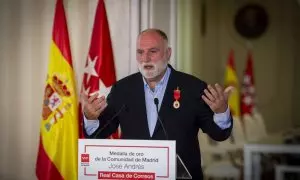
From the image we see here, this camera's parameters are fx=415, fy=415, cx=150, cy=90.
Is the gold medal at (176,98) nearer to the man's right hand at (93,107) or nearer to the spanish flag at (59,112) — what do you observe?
the man's right hand at (93,107)

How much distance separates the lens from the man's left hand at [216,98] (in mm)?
2266

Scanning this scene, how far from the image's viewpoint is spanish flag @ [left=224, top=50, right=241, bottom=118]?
2.48 meters

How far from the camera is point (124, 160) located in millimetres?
2258

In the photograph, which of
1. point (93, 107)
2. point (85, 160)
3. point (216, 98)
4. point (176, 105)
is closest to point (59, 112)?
point (93, 107)

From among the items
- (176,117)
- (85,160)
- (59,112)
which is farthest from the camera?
(59,112)

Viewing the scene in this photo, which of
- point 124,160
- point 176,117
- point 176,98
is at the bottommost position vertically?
point 124,160

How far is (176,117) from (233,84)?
0.41 meters

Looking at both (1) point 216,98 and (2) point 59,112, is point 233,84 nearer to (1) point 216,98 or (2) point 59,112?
(1) point 216,98

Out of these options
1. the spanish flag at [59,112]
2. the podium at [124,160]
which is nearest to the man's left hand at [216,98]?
the podium at [124,160]

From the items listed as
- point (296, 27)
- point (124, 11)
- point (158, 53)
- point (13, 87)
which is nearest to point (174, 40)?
point (158, 53)

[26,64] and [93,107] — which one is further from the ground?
[26,64]

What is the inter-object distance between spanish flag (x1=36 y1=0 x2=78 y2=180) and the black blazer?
316mm

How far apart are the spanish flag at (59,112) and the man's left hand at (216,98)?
2.87 ft

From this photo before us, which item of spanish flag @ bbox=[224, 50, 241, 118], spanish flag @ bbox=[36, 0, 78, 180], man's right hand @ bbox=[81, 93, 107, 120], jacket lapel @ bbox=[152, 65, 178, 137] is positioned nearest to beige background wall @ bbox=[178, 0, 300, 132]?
spanish flag @ bbox=[224, 50, 241, 118]
